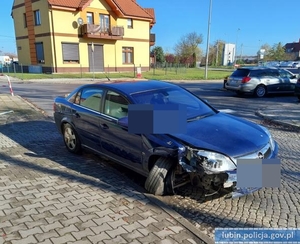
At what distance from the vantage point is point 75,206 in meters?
3.25

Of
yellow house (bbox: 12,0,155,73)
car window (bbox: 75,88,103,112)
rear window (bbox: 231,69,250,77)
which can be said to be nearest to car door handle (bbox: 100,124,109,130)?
car window (bbox: 75,88,103,112)

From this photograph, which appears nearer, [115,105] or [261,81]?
[115,105]

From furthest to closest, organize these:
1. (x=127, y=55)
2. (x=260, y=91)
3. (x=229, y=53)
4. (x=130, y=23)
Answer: (x=229, y=53) < (x=127, y=55) < (x=130, y=23) < (x=260, y=91)

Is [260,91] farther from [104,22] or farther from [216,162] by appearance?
[104,22]

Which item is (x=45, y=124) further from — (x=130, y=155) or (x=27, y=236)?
(x=27, y=236)

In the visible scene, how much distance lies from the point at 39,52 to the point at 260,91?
82.2 ft

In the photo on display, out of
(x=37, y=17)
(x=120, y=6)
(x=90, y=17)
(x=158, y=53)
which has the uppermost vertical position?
(x=120, y=6)

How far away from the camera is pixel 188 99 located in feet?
14.7

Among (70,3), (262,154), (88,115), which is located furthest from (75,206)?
(70,3)

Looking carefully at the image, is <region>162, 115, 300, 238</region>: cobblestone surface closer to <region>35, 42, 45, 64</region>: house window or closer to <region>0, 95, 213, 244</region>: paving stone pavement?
<region>0, 95, 213, 244</region>: paving stone pavement

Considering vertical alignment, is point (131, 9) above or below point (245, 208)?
above

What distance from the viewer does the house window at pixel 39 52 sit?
28.9 m

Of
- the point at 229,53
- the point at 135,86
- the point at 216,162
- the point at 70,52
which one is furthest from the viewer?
the point at 229,53

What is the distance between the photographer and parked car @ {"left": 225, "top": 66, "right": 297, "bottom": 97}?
13625 mm
